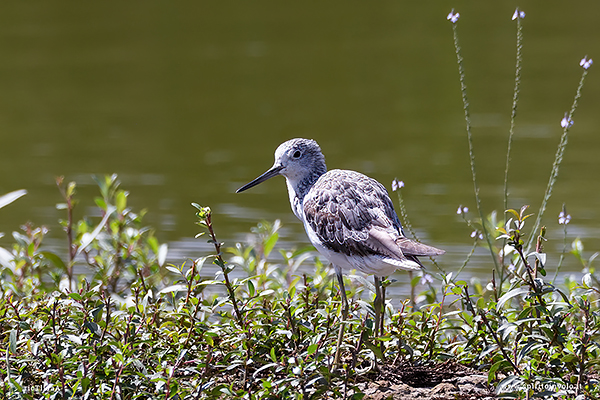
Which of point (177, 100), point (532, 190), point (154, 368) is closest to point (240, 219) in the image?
point (532, 190)

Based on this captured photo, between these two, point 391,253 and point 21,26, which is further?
point 21,26

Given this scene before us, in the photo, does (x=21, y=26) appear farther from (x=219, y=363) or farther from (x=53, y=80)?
(x=219, y=363)

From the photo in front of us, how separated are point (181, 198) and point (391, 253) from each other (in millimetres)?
6253

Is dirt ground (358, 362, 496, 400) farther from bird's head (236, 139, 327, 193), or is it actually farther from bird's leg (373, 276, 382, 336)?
bird's head (236, 139, 327, 193)

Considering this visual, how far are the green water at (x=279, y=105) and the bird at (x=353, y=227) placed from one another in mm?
3060

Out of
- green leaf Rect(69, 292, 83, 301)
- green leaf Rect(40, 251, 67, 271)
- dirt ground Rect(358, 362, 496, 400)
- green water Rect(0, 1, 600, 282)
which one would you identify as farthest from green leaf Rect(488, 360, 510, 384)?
green water Rect(0, 1, 600, 282)

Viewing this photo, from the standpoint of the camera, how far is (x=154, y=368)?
4367 mm

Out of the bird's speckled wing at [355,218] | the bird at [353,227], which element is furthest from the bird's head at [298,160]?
the bird's speckled wing at [355,218]

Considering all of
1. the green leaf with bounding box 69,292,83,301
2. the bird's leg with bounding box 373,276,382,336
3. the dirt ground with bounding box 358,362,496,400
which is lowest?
the dirt ground with bounding box 358,362,496,400

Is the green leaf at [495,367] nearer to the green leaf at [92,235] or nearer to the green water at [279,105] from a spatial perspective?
the green leaf at [92,235]

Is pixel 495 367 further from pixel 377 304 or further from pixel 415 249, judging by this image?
pixel 377 304

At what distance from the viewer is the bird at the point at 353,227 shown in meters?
4.28

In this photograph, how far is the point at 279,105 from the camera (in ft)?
47.7

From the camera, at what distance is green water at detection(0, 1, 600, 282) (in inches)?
395
